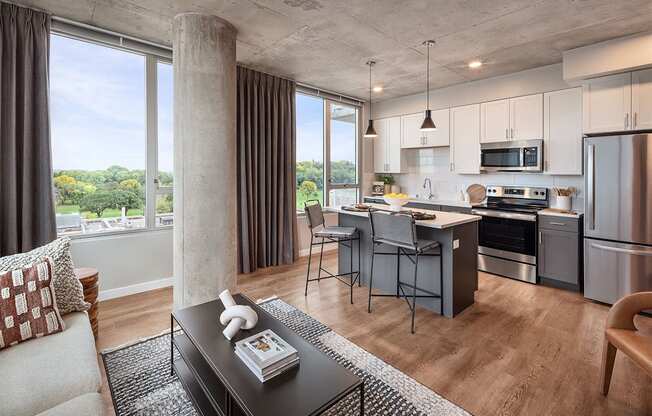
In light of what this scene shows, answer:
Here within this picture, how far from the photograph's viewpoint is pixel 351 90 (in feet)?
18.2

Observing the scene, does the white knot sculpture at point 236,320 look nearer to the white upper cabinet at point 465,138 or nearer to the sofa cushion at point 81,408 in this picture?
the sofa cushion at point 81,408

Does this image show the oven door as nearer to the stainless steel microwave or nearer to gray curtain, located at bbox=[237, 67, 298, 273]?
the stainless steel microwave

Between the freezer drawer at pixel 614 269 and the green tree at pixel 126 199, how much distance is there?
4991mm

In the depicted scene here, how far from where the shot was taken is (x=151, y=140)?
3.72 m

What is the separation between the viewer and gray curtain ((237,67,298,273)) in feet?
14.3

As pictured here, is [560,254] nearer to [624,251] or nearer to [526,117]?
[624,251]

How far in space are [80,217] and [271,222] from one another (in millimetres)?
2239

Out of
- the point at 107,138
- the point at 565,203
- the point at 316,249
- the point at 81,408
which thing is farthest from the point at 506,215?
the point at 107,138

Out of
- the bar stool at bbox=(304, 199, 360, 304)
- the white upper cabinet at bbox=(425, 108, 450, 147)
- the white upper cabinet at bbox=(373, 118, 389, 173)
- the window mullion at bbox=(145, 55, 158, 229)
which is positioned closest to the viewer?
the bar stool at bbox=(304, 199, 360, 304)

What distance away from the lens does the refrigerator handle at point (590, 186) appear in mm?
3361

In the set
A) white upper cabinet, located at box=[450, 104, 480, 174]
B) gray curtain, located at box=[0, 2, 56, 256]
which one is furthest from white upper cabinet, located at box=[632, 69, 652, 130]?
A: gray curtain, located at box=[0, 2, 56, 256]

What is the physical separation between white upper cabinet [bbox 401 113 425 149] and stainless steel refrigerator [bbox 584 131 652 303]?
8.25 ft

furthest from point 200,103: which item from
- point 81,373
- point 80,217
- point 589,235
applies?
point 589,235

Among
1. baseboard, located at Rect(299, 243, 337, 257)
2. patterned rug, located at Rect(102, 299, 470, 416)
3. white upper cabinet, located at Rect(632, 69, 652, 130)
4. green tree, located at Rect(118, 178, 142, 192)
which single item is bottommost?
patterned rug, located at Rect(102, 299, 470, 416)
